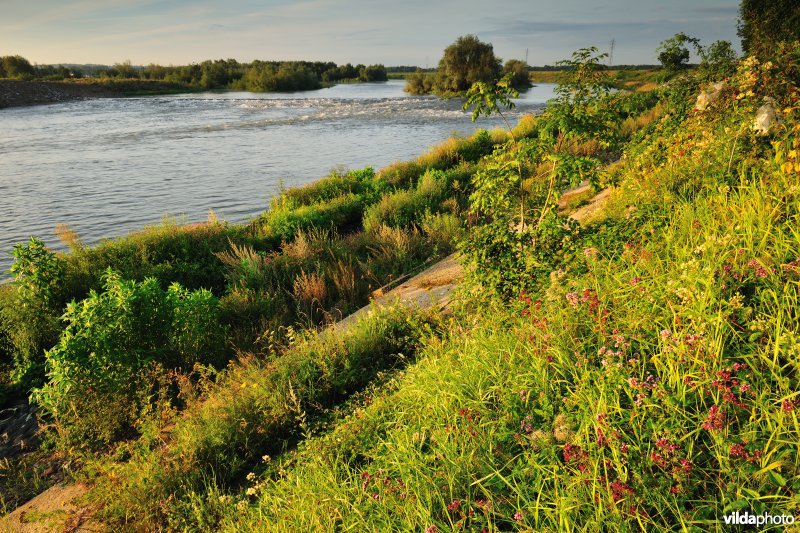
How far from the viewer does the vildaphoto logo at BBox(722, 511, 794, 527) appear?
1.73m

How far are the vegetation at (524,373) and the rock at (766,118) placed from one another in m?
0.05

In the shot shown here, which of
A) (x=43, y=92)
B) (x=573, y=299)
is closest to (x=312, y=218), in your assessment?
(x=573, y=299)

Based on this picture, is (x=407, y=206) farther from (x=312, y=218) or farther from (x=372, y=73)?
(x=372, y=73)

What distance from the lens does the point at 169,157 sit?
20531 mm

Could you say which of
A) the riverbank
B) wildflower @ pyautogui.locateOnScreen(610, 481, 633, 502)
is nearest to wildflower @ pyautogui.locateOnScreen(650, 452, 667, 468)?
wildflower @ pyautogui.locateOnScreen(610, 481, 633, 502)

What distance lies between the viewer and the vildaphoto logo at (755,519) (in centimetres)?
173

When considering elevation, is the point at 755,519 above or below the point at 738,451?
below

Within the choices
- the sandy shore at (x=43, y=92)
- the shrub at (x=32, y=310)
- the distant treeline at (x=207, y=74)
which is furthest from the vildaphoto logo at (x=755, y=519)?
→ the distant treeline at (x=207, y=74)

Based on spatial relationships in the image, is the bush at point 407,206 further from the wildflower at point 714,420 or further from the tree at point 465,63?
the tree at point 465,63

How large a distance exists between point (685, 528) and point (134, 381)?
5313mm

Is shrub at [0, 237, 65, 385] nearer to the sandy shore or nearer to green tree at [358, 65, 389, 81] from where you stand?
the sandy shore

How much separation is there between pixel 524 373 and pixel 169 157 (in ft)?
71.3

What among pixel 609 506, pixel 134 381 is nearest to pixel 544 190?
pixel 609 506

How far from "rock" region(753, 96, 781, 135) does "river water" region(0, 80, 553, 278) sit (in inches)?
451
